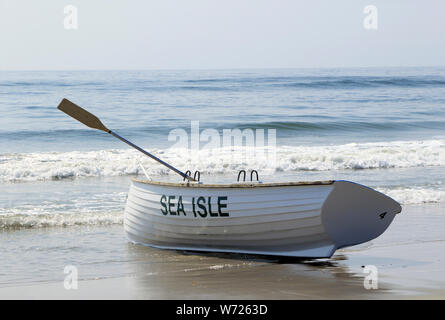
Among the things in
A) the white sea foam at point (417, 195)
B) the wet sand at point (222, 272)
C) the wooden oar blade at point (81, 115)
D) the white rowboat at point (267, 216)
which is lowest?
the wet sand at point (222, 272)

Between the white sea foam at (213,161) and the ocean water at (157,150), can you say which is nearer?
the ocean water at (157,150)

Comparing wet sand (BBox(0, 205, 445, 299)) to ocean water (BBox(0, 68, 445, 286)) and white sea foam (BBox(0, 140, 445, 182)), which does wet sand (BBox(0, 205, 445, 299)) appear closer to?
ocean water (BBox(0, 68, 445, 286))

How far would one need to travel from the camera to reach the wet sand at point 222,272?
6.71 meters

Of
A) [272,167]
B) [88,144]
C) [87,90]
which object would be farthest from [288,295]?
[87,90]

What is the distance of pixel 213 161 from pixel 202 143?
535 centimetres

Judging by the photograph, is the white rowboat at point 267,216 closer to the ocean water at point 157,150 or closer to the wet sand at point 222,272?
the wet sand at point 222,272

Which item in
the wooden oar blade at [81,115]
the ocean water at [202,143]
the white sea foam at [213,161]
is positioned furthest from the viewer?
the white sea foam at [213,161]

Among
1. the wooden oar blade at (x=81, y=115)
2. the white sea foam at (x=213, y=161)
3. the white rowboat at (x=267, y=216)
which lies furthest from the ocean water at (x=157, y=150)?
the wooden oar blade at (x=81, y=115)

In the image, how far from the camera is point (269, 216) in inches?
309

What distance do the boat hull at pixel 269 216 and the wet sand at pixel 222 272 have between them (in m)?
0.22

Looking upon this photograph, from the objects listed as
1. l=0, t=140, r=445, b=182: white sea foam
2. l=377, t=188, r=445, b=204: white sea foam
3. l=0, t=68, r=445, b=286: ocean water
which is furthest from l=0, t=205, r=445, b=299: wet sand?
l=0, t=140, r=445, b=182: white sea foam

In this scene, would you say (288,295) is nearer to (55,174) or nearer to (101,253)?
(101,253)

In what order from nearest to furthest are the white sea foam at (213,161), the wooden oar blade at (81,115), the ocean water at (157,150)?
the wooden oar blade at (81,115) → the ocean water at (157,150) → the white sea foam at (213,161)

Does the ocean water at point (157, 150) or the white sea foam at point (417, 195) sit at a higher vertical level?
the ocean water at point (157, 150)
